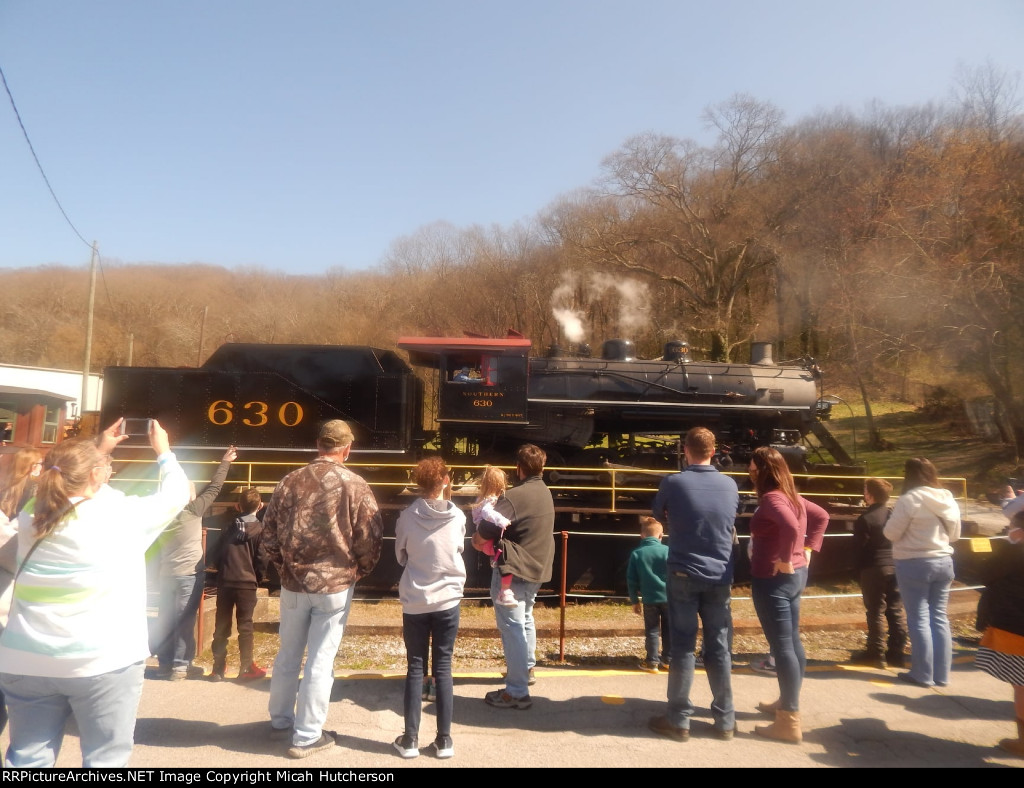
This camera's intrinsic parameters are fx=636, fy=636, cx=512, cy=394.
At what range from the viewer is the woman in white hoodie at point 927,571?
14.5 ft

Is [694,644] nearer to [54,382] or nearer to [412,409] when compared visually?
[412,409]

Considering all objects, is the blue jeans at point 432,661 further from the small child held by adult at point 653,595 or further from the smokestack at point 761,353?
the smokestack at point 761,353

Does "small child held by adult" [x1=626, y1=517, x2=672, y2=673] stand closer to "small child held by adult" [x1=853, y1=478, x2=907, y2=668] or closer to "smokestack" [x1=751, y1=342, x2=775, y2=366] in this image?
"small child held by adult" [x1=853, y1=478, x2=907, y2=668]

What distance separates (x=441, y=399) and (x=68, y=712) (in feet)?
22.4

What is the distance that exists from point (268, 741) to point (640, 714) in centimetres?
217

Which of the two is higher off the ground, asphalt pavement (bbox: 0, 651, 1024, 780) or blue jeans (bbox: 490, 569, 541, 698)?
blue jeans (bbox: 490, 569, 541, 698)

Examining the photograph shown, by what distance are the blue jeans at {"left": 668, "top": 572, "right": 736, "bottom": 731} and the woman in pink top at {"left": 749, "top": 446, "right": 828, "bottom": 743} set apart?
0.80ft

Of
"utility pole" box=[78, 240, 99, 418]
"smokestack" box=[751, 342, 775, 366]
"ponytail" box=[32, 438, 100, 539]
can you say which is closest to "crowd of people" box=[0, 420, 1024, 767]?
"ponytail" box=[32, 438, 100, 539]

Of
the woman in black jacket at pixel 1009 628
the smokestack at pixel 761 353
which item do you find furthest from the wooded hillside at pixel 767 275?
the woman in black jacket at pixel 1009 628

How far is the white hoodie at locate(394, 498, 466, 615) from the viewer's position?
341 centimetres

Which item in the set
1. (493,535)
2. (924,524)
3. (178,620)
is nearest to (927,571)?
(924,524)

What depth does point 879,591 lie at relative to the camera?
498cm

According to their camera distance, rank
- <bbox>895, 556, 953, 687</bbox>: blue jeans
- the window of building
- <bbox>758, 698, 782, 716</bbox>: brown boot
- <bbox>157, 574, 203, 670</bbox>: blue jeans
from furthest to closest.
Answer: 1. the window of building
2. <bbox>157, 574, 203, 670</bbox>: blue jeans
3. <bbox>895, 556, 953, 687</bbox>: blue jeans
4. <bbox>758, 698, 782, 716</bbox>: brown boot
